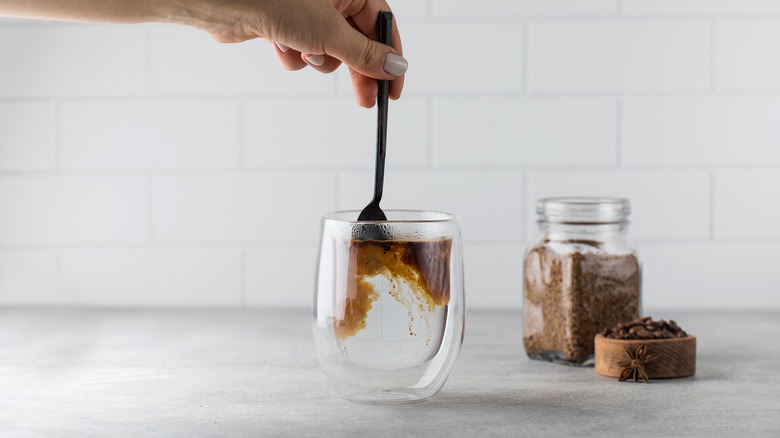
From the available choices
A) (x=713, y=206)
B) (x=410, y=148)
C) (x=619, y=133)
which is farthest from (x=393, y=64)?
(x=713, y=206)

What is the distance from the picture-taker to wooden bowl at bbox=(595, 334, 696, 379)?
91 cm

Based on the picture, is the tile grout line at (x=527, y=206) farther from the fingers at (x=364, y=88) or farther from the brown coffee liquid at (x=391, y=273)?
the brown coffee liquid at (x=391, y=273)

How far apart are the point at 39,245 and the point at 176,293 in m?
0.24

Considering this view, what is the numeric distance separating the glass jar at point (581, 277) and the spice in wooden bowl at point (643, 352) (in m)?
0.04

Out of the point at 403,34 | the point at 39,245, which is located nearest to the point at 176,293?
the point at 39,245

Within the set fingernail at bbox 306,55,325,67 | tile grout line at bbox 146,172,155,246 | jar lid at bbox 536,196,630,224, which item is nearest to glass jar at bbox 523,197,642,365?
jar lid at bbox 536,196,630,224

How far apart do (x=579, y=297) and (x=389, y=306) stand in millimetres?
294

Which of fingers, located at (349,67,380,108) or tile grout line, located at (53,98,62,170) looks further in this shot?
tile grout line, located at (53,98,62,170)

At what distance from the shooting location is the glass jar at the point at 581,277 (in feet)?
3.18

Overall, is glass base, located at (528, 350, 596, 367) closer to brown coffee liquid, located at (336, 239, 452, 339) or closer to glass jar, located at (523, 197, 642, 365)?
glass jar, located at (523, 197, 642, 365)

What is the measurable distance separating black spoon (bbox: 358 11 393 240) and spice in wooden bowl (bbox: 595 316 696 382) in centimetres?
29

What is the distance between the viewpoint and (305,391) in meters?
0.88

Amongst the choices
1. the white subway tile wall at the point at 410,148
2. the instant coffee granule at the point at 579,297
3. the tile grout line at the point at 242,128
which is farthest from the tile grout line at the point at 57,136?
the instant coffee granule at the point at 579,297

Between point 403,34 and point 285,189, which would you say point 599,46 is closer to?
point 403,34
